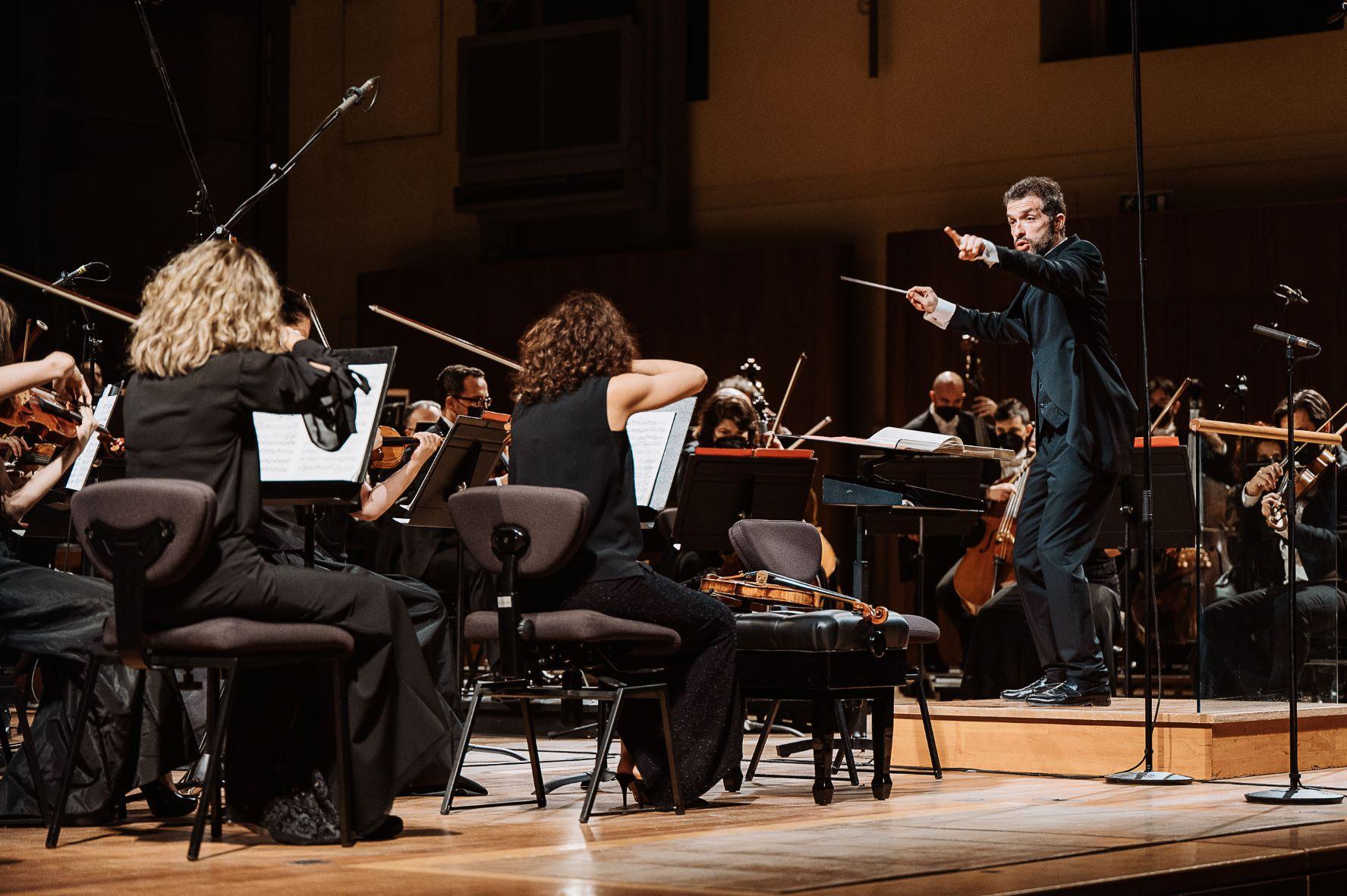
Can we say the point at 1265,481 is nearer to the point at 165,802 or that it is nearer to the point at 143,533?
the point at 165,802

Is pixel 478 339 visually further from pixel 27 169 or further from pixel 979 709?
pixel 979 709

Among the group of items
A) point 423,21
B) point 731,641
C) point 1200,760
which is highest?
point 423,21

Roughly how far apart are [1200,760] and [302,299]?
2.63 meters

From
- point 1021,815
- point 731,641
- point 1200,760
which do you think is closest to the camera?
point 1021,815

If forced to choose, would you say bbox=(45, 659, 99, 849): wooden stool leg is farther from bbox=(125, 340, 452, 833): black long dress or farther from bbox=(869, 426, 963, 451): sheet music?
bbox=(869, 426, 963, 451): sheet music

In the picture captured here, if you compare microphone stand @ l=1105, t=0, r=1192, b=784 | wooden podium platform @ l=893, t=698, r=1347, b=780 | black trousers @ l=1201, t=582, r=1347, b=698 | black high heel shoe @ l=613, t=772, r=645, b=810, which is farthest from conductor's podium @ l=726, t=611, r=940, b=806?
black trousers @ l=1201, t=582, r=1347, b=698

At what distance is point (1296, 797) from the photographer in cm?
395

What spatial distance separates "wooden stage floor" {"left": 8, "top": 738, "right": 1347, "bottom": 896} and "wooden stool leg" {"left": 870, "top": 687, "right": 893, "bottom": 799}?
0.04m

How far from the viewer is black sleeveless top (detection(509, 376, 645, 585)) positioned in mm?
3834

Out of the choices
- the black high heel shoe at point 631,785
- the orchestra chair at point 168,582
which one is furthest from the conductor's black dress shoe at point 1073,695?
the orchestra chair at point 168,582


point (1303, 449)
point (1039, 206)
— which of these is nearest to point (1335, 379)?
point (1303, 449)

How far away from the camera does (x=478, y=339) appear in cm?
1088

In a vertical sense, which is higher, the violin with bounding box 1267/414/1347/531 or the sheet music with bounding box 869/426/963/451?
the sheet music with bounding box 869/426/963/451

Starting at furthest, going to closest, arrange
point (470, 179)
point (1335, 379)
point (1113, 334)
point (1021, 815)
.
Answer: point (470, 179), point (1113, 334), point (1335, 379), point (1021, 815)
